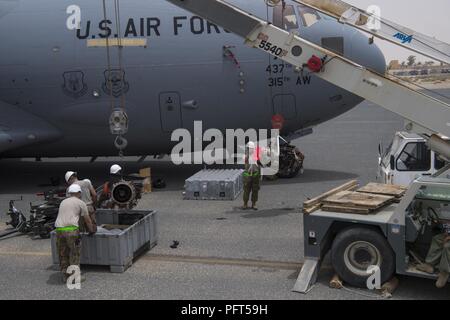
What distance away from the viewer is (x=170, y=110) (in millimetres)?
16094

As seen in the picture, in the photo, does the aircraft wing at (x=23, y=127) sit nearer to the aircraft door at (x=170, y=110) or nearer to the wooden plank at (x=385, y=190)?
the aircraft door at (x=170, y=110)

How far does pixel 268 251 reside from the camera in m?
10.1

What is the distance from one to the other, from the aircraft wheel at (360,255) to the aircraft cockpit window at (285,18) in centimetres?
924

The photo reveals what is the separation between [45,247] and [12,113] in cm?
718

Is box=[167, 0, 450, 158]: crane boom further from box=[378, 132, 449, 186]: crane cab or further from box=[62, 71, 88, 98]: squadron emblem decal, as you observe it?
box=[62, 71, 88, 98]: squadron emblem decal

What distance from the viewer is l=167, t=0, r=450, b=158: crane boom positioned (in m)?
7.74

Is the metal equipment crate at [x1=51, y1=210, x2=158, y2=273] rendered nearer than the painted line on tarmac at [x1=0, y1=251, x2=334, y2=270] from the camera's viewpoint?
Yes

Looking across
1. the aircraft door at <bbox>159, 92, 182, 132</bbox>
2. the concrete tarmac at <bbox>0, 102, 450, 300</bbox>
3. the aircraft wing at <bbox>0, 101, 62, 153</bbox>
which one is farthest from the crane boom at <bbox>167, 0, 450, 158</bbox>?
the aircraft wing at <bbox>0, 101, 62, 153</bbox>

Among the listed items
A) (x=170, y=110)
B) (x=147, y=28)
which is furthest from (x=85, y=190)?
(x=147, y=28)

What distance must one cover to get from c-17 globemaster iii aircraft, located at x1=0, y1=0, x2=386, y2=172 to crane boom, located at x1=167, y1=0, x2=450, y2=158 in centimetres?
651

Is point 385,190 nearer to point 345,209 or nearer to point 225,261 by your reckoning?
point 345,209

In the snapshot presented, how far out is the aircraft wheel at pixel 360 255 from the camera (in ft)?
25.8
